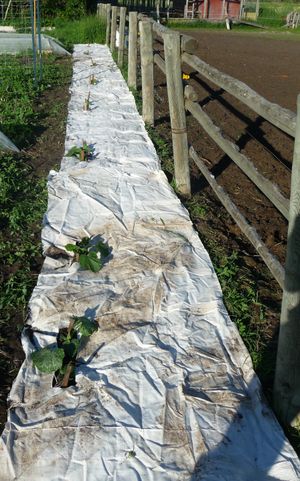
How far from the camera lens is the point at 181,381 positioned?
273 centimetres

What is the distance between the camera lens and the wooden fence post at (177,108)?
4750 millimetres

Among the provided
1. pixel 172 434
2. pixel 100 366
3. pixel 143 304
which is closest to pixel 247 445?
pixel 172 434

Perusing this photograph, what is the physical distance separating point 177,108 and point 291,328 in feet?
9.84

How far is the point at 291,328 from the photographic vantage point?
239 cm

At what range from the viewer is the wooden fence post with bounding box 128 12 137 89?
8672mm

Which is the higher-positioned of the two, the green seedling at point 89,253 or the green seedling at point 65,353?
the green seedling at point 89,253

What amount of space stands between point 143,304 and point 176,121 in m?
2.20

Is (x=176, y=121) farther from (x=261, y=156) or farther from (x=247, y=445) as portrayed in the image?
(x=247, y=445)

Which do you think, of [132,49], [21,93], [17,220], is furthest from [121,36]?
[17,220]

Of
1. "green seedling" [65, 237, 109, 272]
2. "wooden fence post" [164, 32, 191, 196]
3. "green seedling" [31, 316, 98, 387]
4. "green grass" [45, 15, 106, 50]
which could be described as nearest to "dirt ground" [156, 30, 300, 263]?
"wooden fence post" [164, 32, 191, 196]

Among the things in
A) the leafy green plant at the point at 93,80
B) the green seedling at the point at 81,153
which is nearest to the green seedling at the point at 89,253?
the green seedling at the point at 81,153

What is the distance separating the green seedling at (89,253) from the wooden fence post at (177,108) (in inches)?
54.2

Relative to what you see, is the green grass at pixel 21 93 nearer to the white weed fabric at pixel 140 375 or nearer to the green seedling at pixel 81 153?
the green seedling at pixel 81 153

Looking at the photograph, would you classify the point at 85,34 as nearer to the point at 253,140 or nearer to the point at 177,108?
the point at 253,140
